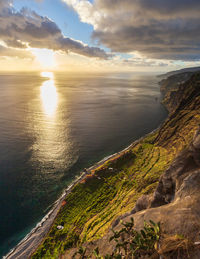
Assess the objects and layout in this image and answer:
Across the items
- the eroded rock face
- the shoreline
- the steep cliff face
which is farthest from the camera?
the shoreline

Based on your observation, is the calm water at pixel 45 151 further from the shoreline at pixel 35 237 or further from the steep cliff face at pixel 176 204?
the steep cliff face at pixel 176 204

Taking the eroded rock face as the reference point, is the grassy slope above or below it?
below

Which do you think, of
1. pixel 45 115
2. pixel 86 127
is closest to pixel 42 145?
pixel 86 127

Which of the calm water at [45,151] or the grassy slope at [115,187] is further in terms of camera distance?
the calm water at [45,151]

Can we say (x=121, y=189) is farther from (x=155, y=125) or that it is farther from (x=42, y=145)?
(x=155, y=125)

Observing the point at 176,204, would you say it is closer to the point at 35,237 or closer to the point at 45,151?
the point at 35,237

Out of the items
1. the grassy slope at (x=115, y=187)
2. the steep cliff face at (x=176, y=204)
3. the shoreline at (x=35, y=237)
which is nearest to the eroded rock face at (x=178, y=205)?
the steep cliff face at (x=176, y=204)

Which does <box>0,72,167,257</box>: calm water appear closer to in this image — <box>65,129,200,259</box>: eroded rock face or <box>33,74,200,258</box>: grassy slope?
<box>33,74,200,258</box>: grassy slope

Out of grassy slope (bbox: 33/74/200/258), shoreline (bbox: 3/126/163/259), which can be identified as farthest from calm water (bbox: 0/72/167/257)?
grassy slope (bbox: 33/74/200/258)

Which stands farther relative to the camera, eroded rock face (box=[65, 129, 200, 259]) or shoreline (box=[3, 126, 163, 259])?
shoreline (box=[3, 126, 163, 259])
